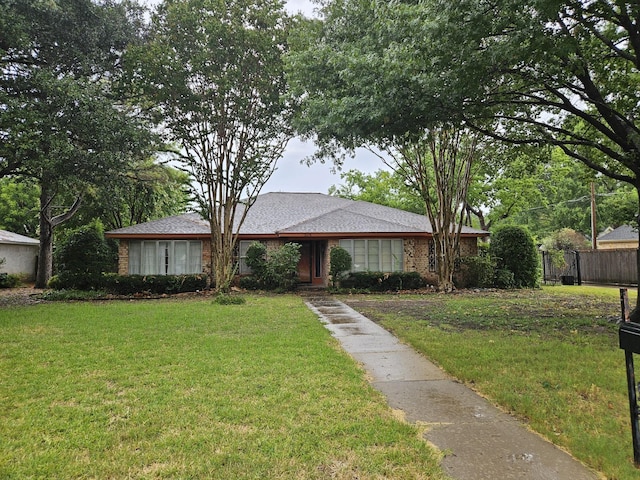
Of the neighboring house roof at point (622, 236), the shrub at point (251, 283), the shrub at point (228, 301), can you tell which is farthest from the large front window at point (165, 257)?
the neighboring house roof at point (622, 236)

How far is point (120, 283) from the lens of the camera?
1554cm

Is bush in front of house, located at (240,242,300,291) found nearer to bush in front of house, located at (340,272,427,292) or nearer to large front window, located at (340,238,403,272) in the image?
bush in front of house, located at (340,272,427,292)

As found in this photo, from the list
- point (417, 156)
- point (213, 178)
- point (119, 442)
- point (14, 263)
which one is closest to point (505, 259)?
point (417, 156)

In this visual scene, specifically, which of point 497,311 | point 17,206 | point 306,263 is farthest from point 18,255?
point 497,311

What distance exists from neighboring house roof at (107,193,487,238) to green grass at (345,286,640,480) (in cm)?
643

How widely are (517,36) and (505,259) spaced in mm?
13115

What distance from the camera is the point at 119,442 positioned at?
316 centimetres

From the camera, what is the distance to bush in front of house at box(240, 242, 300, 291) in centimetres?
1566

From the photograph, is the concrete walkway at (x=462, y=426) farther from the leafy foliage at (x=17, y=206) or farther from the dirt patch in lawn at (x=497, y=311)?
the leafy foliage at (x=17, y=206)

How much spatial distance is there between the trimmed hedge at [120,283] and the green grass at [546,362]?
8560 mm

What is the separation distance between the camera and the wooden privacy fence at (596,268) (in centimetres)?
1836

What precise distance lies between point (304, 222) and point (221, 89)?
23.0 feet

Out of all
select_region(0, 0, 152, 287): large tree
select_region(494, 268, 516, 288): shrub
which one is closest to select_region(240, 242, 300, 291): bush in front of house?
select_region(0, 0, 152, 287): large tree

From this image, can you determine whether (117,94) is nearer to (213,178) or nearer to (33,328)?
(213,178)
